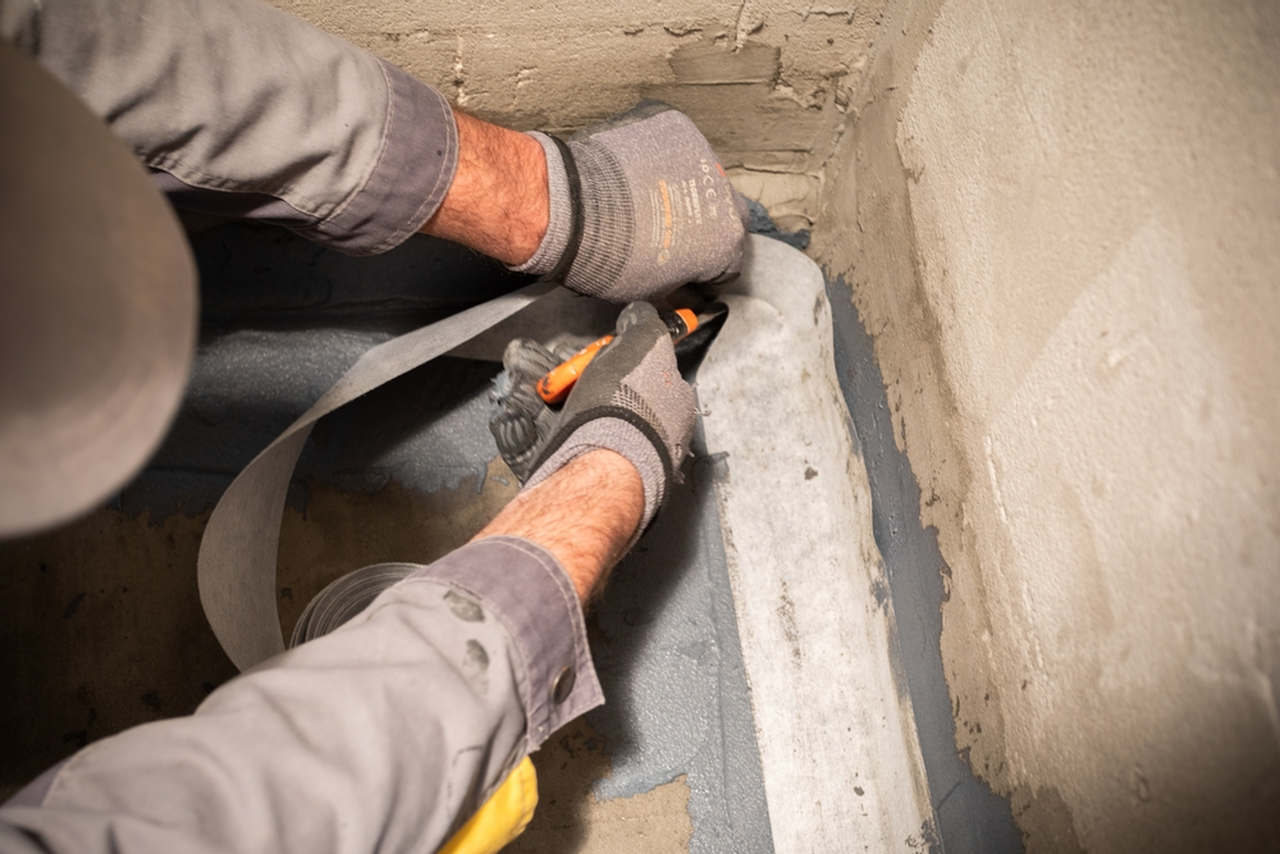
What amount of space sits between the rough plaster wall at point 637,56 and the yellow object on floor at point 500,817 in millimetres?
976

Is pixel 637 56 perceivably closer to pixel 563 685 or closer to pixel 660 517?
pixel 660 517

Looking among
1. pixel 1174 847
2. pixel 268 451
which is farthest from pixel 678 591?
pixel 1174 847

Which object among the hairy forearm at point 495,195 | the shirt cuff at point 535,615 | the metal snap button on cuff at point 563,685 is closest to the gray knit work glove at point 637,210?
the hairy forearm at point 495,195

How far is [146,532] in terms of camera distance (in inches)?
49.2

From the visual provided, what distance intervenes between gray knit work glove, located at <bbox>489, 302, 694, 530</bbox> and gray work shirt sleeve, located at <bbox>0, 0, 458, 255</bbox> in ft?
0.96

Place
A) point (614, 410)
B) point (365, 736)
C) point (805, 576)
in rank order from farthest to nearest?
point (805, 576) → point (614, 410) → point (365, 736)

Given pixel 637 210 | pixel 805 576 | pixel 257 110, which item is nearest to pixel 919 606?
pixel 805 576

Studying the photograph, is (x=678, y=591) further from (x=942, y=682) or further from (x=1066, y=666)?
(x=1066, y=666)

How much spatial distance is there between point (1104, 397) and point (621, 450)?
562 millimetres

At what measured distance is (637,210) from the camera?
115cm

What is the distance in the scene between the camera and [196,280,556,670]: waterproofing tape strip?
1072 millimetres

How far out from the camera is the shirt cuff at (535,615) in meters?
0.81

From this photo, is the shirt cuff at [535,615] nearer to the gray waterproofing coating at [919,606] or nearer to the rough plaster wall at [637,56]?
the gray waterproofing coating at [919,606]

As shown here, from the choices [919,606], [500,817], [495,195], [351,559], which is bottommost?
[351,559]
